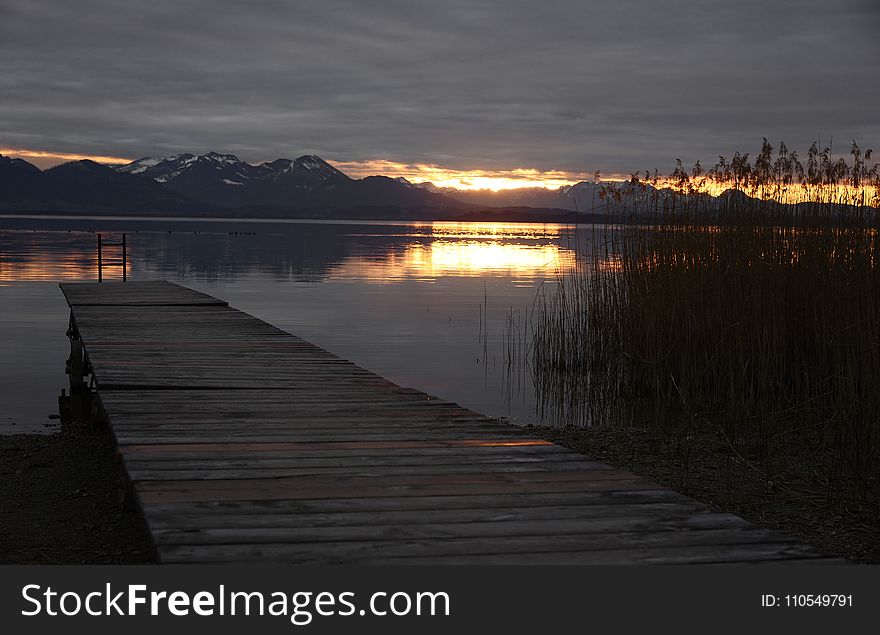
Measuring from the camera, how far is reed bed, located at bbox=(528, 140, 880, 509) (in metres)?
6.66

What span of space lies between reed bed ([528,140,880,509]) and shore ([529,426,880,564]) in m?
0.12

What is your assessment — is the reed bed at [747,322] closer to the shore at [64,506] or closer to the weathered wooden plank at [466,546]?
the weathered wooden plank at [466,546]

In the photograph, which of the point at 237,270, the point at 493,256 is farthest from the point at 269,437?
the point at 493,256

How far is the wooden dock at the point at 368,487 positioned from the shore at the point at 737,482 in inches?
48.8

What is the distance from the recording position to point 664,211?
9430mm

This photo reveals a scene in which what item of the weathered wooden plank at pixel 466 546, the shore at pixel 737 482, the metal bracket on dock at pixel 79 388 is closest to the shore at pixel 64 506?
the weathered wooden plank at pixel 466 546

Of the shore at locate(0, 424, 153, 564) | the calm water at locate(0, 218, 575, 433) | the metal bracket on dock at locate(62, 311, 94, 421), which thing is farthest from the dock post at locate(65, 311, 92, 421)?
the shore at locate(0, 424, 153, 564)

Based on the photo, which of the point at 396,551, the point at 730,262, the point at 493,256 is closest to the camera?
the point at 396,551

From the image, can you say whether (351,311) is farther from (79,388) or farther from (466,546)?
(466,546)

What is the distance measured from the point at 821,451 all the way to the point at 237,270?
23790 mm

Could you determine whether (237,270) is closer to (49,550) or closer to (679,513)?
(49,550)

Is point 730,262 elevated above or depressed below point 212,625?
above

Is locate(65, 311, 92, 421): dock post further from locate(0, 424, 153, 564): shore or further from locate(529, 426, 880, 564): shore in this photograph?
locate(529, 426, 880, 564): shore

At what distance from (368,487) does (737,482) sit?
10.7ft
